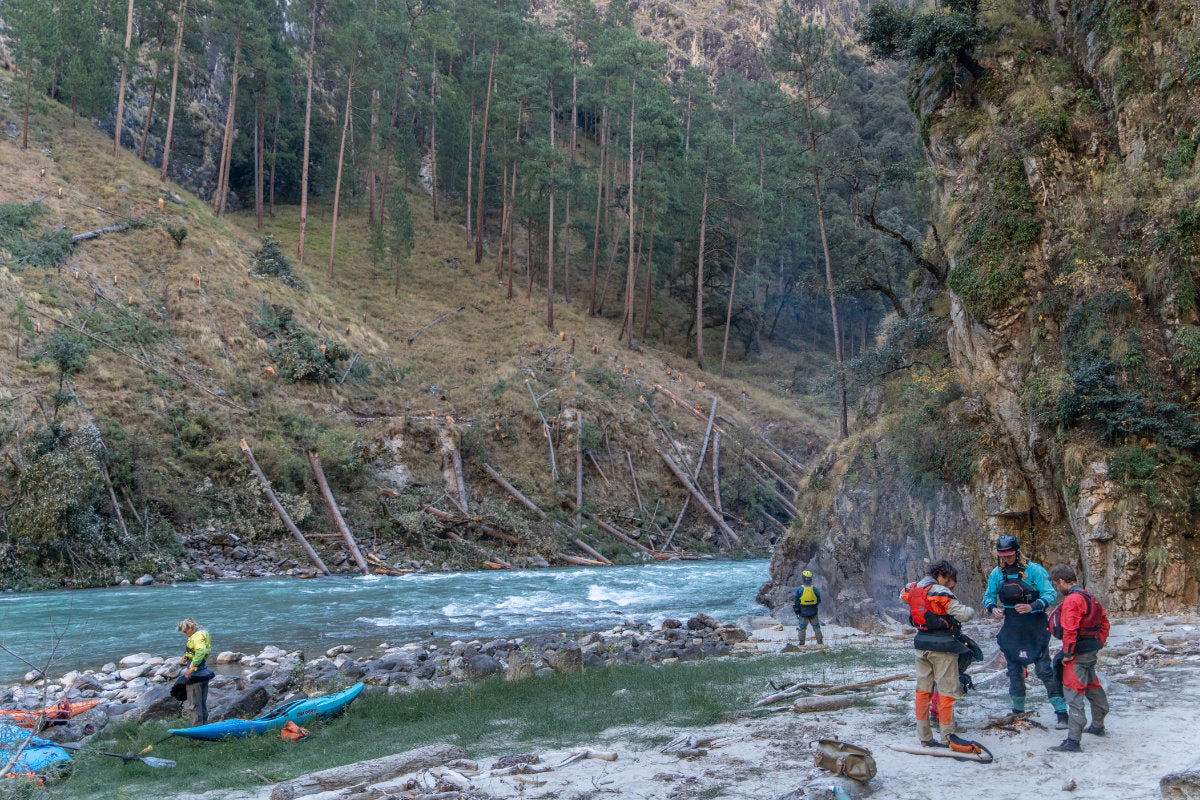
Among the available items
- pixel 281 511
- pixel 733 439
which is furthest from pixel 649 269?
pixel 281 511

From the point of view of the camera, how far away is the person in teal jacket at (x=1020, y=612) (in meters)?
7.29

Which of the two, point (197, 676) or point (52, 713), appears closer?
point (52, 713)

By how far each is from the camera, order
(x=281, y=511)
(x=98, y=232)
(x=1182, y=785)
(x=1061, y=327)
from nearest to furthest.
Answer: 1. (x=1182, y=785)
2. (x=1061, y=327)
3. (x=281, y=511)
4. (x=98, y=232)

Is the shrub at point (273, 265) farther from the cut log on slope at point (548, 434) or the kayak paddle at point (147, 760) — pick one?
the kayak paddle at point (147, 760)

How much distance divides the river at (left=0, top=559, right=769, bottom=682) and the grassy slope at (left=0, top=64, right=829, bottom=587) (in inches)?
157

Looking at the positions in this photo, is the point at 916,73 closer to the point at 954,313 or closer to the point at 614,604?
the point at 954,313

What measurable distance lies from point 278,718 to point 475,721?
2491mm

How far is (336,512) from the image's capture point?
84.8ft

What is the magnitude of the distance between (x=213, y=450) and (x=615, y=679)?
19394mm

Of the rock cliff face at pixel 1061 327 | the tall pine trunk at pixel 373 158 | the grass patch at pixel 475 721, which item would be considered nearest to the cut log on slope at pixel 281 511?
the rock cliff face at pixel 1061 327

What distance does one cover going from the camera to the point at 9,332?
24625 mm

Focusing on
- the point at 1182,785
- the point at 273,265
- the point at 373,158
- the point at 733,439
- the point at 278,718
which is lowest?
the point at 278,718

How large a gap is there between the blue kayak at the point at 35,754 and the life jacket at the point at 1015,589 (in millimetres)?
9542

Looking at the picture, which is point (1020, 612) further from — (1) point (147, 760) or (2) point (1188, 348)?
(1) point (147, 760)
